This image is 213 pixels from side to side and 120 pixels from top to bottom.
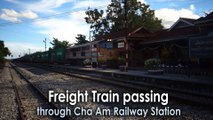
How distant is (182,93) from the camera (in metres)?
13.3

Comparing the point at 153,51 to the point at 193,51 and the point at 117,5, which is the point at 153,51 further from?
the point at 117,5

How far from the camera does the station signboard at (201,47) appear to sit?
15.6m

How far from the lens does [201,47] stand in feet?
53.4

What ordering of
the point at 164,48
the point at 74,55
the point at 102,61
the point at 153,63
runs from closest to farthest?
the point at 153,63 < the point at 164,48 < the point at 102,61 < the point at 74,55

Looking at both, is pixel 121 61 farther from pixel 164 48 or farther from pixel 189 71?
pixel 189 71

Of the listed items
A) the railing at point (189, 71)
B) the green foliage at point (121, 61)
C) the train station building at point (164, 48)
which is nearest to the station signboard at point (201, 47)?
the train station building at point (164, 48)

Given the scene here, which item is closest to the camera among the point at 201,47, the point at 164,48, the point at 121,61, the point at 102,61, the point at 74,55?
the point at 201,47

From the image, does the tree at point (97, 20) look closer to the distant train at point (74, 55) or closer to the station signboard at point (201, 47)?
the distant train at point (74, 55)

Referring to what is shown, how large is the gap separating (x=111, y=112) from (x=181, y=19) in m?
24.7

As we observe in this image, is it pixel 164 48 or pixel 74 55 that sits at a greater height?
pixel 164 48

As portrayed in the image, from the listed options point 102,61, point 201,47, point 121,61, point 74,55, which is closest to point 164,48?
point 121,61

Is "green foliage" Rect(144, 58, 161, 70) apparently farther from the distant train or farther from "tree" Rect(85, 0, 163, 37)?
"tree" Rect(85, 0, 163, 37)

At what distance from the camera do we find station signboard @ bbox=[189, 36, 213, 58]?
15.6 meters

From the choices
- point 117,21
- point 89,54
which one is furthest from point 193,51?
point 117,21
